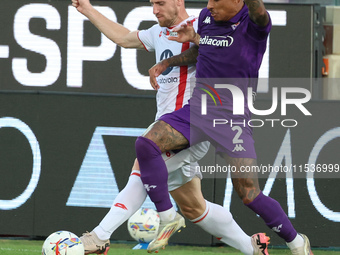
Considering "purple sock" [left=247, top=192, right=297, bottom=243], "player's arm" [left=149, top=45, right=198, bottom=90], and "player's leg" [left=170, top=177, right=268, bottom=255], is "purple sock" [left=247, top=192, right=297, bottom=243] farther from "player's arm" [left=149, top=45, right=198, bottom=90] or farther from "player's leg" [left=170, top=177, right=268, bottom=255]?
"player's arm" [left=149, top=45, right=198, bottom=90]

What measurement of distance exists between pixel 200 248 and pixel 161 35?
8.27 feet

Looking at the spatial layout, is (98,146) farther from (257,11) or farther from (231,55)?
(257,11)

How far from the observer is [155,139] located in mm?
5570

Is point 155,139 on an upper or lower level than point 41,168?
upper

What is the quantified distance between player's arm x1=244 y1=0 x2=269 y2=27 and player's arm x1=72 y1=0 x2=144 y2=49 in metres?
1.46

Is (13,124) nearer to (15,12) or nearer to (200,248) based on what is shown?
(15,12)

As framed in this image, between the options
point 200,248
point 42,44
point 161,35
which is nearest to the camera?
point 161,35

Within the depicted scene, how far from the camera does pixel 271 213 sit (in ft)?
18.8

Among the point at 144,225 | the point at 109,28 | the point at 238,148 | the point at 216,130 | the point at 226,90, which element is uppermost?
the point at 109,28

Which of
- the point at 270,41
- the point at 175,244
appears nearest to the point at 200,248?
the point at 175,244

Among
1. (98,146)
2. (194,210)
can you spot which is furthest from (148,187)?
(98,146)

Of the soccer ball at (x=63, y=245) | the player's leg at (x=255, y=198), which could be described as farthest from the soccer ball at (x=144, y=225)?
the player's leg at (x=255, y=198)

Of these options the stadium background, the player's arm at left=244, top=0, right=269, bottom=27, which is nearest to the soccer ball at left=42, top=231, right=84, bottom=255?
the player's arm at left=244, top=0, right=269, bottom=27

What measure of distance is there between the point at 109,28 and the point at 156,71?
79 cm
